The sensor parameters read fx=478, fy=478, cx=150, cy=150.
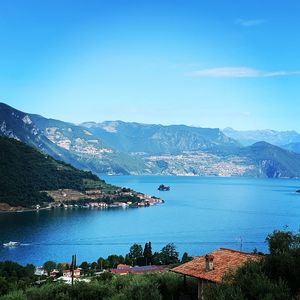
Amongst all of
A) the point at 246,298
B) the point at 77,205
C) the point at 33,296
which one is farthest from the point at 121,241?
the point at 246,298

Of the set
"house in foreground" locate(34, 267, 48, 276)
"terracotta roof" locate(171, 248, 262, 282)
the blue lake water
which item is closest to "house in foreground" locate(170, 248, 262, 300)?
"terracotta roof" locate(171, 248, 262, 282)

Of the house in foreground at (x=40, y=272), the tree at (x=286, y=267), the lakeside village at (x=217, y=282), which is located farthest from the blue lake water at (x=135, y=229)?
the tree at (x=286, y=267)

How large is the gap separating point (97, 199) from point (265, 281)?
406ft

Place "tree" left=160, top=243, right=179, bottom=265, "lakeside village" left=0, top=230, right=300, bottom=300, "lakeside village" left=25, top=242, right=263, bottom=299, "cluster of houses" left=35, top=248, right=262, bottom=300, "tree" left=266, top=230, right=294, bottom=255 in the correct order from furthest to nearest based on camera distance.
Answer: "tree" left=160, top=243, right=179, bottom=265, "tree" left=266, top=230, right=294, bottom=255, "lakeside village" left=25, top=242, right=263, bottom=299, "cluster of houses" left=35, top=248, right=262, bottom=300, "lakeside village" left=0, top=230, right=300, bottom=300

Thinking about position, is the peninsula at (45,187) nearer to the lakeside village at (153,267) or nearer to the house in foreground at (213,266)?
the lakeside village at (153,267)

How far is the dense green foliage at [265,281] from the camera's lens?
11586mm

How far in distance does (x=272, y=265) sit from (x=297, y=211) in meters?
109

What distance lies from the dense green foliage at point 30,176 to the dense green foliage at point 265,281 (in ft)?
350

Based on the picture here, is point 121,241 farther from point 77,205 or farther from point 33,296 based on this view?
point 33,296

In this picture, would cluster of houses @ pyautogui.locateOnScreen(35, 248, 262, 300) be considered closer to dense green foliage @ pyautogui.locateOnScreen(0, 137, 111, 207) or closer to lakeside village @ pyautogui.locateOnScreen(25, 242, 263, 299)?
lakeside village @ pyautogui.locateOnScreen(25, 242, 263, 299)

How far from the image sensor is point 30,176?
142 metres

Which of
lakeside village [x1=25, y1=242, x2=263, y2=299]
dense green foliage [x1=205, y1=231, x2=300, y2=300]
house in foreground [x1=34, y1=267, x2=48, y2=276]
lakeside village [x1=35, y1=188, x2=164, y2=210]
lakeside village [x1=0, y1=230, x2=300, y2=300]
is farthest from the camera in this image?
lakeside village [x1=35, y1=188, x2=164, y2=210]

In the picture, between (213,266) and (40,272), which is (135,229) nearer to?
(40,272)

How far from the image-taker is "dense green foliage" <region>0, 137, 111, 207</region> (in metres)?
122
